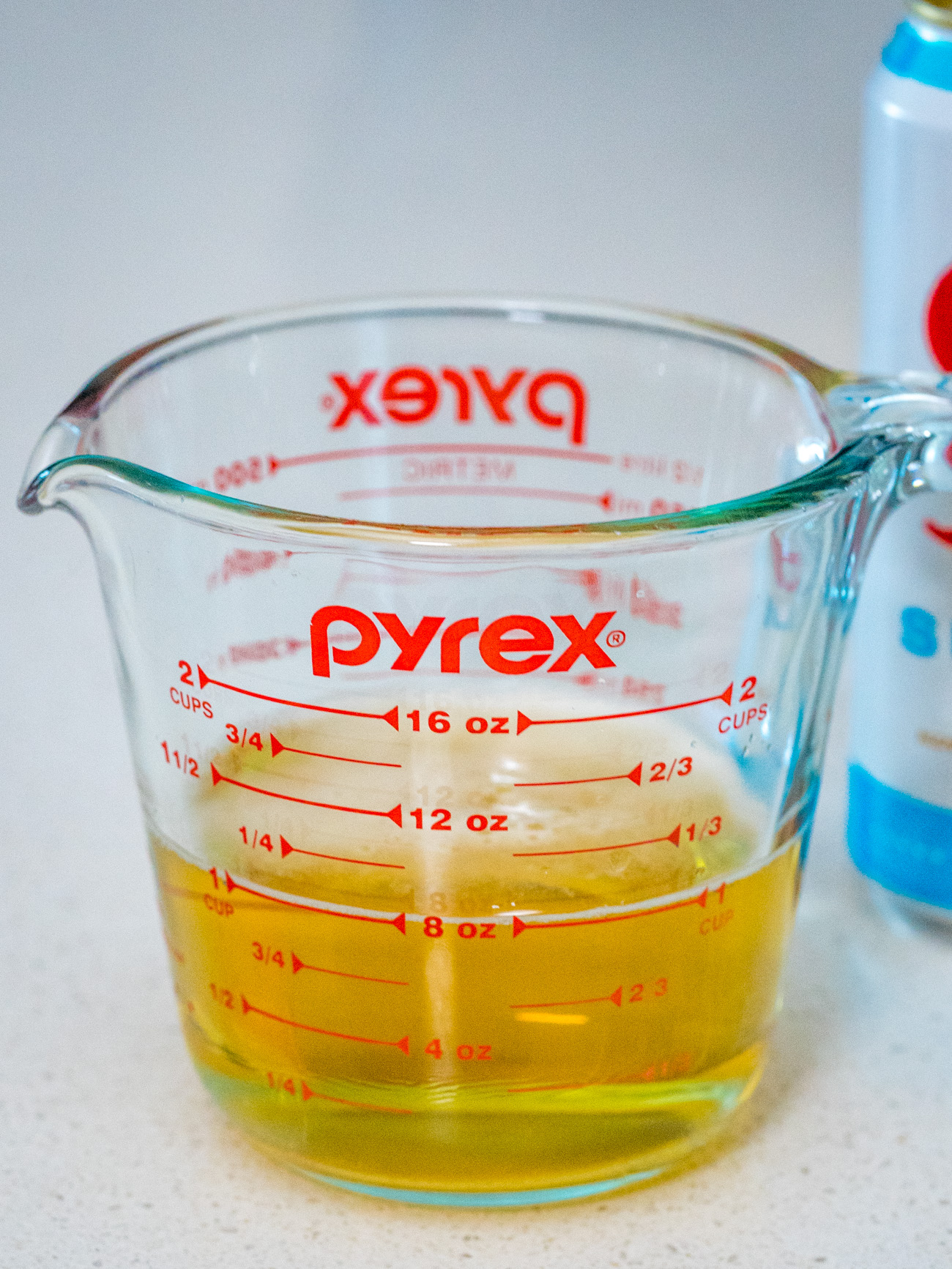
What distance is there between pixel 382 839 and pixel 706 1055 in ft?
0.51

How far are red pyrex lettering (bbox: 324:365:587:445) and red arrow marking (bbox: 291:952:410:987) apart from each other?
0.29m

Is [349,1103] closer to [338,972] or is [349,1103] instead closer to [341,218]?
[338,972]

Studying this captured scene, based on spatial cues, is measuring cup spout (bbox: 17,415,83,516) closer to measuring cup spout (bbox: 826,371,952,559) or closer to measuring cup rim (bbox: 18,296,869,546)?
measuring cup rim (bbox: 18,296,869,546)

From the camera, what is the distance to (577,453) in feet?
2.54

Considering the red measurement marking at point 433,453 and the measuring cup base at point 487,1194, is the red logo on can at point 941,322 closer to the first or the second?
the red measurement marking at point 433,453

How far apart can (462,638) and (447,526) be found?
117 mm

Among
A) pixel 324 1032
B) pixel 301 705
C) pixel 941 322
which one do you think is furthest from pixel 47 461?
pixel 941 322

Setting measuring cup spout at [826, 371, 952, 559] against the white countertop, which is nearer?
measuring cup spout at [826, 371, 952, 559]

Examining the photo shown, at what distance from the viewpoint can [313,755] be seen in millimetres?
554

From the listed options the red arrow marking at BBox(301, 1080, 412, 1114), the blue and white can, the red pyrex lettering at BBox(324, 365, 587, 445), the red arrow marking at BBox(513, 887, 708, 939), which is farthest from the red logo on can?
the red arrow marking at BBox(301, 1080, 412, 1114)

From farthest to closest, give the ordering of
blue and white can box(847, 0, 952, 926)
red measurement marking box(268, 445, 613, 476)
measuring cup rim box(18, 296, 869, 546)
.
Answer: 1. red measurement marking box(268, 445, 613, 476)
2. blue and white can box(847, 0, 952, 926)
3. measuring cup rim box(18, 296, 869, 546)

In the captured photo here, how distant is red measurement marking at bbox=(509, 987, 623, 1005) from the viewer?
1.80 ft

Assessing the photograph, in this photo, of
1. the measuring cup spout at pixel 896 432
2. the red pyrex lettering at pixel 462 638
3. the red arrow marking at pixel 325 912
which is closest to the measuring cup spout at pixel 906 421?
the measuring cup spout at pixel 896 432

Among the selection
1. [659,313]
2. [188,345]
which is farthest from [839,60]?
[188,345]
